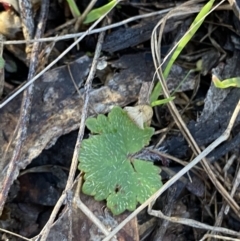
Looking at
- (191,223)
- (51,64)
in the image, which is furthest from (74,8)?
(191,223)

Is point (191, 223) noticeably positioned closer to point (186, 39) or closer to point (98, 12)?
point (186, 39)

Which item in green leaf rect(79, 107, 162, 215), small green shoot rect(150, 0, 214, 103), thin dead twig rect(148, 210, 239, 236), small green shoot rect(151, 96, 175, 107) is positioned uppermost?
small green shoot rect(150, 0, 214, 103)

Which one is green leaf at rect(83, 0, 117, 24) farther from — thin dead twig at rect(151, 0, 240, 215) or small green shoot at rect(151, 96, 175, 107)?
small green shoot at rect(151, 96, 175, 107)

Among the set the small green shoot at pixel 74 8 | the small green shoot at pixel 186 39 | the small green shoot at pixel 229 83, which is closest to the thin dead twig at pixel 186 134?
the small green shoot at pixel 186 39

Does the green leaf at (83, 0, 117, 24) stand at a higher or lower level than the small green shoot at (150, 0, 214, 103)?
higher

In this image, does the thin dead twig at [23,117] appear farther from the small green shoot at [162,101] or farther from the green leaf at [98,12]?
the small green shoot at [162,101]

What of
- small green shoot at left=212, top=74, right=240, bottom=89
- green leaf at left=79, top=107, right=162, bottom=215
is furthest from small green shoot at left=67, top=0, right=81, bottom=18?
small green shoot at left=212, top=74, right=240, bottom=89
